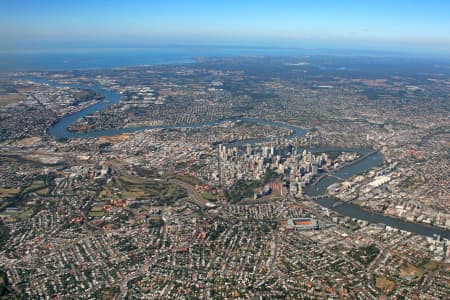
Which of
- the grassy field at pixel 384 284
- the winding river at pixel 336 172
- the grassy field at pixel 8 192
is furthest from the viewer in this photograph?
the grassy field at pixel 8 192

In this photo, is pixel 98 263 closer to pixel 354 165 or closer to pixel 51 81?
pixel 354 165

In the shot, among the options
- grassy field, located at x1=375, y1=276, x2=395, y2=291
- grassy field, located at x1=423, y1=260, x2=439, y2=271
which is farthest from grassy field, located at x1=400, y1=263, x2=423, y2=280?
grassy field, located at x1=375, y1=276, x2=395, y2=291

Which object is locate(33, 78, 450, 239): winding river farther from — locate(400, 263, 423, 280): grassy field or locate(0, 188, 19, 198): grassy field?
locate(0, 188, 19, 198): grassy field

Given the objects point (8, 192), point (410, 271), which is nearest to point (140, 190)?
point (8, 192)

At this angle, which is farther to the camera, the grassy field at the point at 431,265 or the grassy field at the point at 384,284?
the grassy field at the point at 431,265

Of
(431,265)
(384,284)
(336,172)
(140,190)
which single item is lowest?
(384,284)

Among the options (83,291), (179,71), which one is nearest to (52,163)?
(83,291)

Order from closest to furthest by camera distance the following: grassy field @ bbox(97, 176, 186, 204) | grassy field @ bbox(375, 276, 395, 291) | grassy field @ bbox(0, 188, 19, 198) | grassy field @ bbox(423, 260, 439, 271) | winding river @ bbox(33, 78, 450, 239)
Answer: grassy field @ bbox(375, 276, 395, 291)
grassy field @ bbox(423, 260, 439, 271)
winding river @ bbox(33, 78, 450, 239)
grassy field @ bbox(0, 188, 19, 198)
grassy field @ bbox(97, 176, 186, 204)

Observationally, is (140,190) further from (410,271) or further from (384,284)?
(410,271)

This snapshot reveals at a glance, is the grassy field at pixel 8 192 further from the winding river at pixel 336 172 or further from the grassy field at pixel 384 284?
the grassy field at pixel 384 284

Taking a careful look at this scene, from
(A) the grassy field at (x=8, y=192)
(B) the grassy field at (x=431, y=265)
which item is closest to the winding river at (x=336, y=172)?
(B) the grassy field at (x=431, y=265)

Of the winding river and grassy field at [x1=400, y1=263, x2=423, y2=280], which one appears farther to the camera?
the winding river

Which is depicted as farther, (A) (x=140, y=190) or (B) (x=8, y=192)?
(A) (x=140, y=190)
